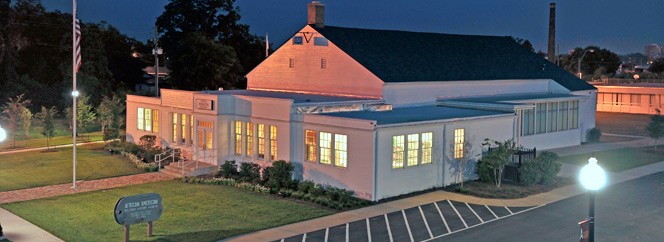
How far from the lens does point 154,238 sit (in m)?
19.3

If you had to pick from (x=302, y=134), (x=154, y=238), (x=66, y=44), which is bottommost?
(x=154, y=238)

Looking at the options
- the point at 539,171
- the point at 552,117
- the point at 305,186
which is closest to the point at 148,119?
the point at 305,186

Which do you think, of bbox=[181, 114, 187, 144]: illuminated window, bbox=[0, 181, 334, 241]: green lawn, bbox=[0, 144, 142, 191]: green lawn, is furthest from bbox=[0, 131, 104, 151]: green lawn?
bbox=[0, 181, 334, 241]: green lawn

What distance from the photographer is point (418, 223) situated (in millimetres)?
21266

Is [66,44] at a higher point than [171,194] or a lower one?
higher

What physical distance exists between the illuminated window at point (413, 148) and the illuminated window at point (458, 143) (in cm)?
263

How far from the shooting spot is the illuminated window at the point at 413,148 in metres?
26.1

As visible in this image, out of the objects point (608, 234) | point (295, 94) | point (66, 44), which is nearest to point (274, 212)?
point (608, 234)

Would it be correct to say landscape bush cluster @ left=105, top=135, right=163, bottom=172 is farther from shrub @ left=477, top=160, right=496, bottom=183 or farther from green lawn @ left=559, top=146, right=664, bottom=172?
green lawn @ left=559, top=146, right=664, bottom=172

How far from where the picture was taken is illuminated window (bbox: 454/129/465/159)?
2831 centimetres

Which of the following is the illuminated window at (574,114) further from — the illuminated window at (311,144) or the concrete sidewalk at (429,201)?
the illuminated window at (311,144)

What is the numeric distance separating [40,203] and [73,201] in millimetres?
1110

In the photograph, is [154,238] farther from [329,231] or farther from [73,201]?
[73,201]

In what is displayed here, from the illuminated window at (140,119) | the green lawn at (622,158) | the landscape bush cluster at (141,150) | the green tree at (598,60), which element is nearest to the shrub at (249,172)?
the landscape bush cluster at (141,150)
